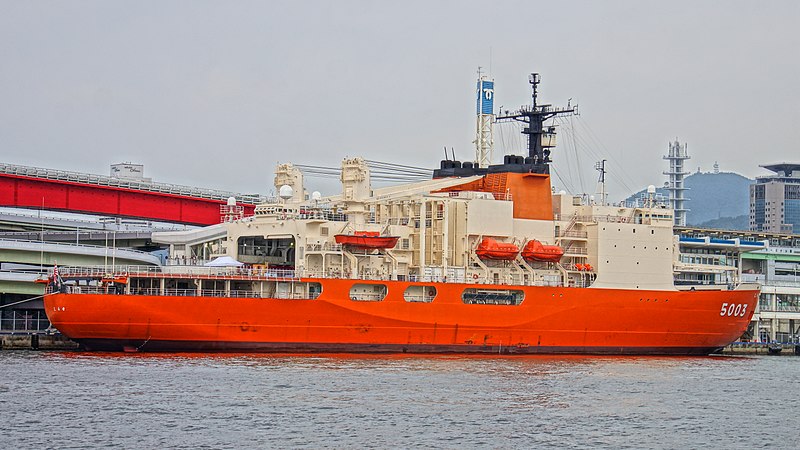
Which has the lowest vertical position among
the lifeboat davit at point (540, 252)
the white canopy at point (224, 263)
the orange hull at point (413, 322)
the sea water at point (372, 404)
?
the sea water at point (372, 404)

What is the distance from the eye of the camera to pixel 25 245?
47.8m

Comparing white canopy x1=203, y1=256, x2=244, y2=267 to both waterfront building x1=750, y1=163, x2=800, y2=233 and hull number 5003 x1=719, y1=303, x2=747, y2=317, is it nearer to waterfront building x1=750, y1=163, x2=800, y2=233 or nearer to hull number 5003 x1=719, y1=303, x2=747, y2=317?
hull number 5003 x1=719, y1=303, x2=747, y2=317

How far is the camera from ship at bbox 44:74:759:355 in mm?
40406

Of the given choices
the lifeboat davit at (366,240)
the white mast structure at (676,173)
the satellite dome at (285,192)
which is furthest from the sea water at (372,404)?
the white mast structure at (676,173)

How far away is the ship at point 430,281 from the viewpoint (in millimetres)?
40406

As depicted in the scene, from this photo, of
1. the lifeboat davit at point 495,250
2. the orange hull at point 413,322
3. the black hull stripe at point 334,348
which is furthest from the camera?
the lifeboat davit at point 495,250

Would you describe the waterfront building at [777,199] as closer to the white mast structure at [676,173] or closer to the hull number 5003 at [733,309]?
the white mast structure at [676,173]

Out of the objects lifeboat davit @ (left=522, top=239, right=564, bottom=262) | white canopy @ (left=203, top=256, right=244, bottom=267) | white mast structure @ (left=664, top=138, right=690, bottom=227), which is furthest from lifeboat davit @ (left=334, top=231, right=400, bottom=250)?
white mast structure @ (left=664, top=138, right=690, bottom=227)

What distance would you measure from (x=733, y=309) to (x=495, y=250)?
10.9 metres

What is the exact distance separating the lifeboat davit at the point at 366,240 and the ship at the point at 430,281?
51 mm

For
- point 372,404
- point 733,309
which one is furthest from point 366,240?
point 733,309

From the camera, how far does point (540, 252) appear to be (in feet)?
153

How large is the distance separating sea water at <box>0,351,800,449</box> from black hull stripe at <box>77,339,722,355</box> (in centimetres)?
55

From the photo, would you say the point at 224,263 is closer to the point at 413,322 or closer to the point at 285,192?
the point at 285,192
